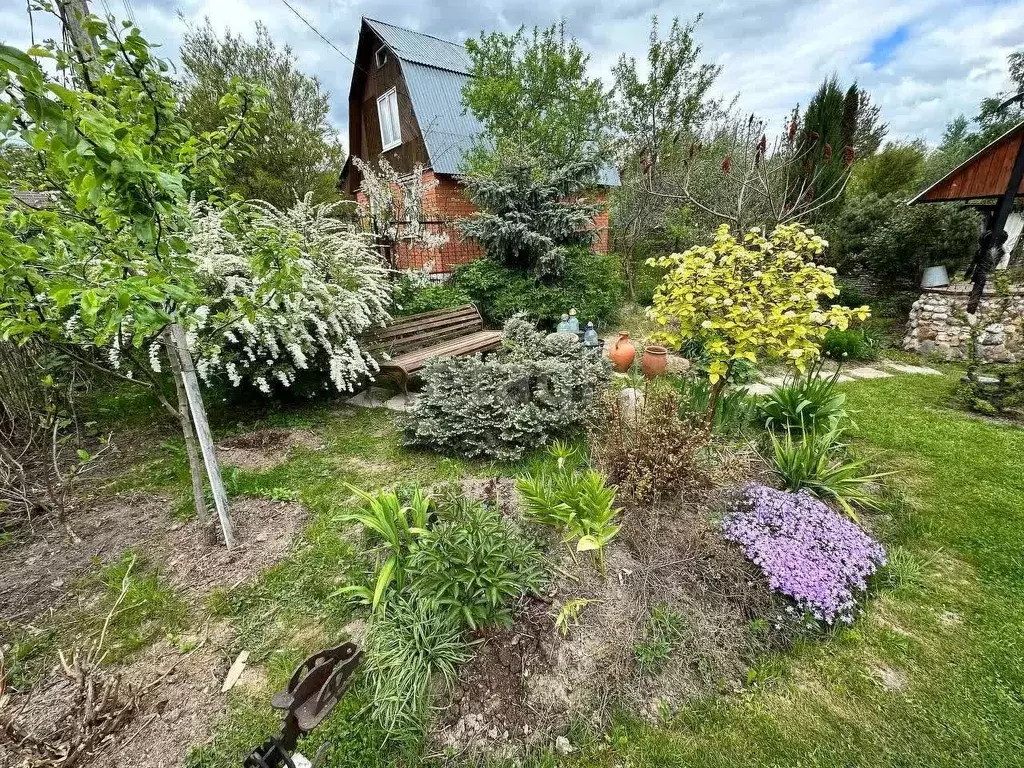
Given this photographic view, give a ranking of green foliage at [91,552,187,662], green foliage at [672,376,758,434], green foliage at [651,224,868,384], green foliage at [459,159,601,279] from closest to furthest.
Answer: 1. green foliage at [91,552,187,662]
2. green foliage at [651,224,868,384]
3. green foliage at [672,376,758,434]
4. green foliage at [459,159,601,279]

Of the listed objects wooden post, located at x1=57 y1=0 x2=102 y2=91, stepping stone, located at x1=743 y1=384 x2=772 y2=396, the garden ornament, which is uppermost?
wooden post, located at x1=57 y1=0 x2=102 y2=91

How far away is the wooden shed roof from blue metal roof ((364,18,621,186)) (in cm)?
680

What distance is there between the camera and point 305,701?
1223mm

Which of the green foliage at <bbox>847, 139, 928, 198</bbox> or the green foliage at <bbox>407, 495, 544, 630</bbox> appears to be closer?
the green foliage at <bbox>407, 495, 544, 630</bbox>

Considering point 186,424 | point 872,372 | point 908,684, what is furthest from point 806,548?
point 872,372

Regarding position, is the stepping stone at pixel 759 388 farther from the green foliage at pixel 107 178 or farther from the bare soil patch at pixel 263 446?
the green foliage at pixel 107 178

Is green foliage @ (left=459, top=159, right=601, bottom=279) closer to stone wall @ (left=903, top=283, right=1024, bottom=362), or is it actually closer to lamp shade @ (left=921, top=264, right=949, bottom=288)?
stone wall @ (left=903, top=283, right=1024, bottom=362)

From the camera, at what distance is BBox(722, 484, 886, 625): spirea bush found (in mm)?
2096

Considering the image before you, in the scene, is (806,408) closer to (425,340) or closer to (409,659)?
(409,659)

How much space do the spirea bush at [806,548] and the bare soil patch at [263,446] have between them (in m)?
3.70

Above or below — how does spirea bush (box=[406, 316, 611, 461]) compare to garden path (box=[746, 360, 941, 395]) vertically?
above

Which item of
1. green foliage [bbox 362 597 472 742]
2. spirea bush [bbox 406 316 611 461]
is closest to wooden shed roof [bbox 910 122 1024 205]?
spirea bush [bbox 406 316 611 461]

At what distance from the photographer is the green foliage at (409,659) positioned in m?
1.65

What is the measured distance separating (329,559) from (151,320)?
1714mm
